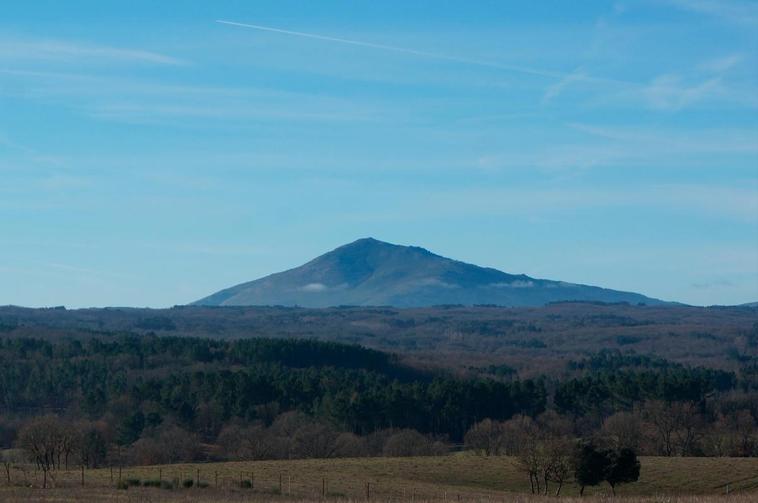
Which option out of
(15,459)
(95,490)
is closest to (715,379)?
(15,459)

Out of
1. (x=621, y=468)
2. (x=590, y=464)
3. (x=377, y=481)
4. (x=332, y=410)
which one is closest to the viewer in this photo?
(x=590, y=464)

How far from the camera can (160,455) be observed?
85.1 metres

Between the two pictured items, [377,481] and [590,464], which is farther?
[377,481]

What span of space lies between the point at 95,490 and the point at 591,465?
84.7 ft

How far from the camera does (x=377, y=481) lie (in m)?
59.6

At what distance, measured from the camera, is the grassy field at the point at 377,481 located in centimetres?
4381

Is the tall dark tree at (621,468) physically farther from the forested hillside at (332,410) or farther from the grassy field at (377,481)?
the forested hillside at (332,410)

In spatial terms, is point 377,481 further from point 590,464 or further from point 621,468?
point 621,468

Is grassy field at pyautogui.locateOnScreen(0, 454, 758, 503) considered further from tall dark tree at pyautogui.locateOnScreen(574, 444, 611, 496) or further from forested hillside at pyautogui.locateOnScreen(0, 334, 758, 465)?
forested hillside at pyautogui.locateOnScreen(0, 334, 758, 465)

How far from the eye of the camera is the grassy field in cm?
4381

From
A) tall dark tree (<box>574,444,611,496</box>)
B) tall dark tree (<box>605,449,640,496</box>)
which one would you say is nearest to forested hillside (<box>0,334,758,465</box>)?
tall dark tree (<box>605,449,640,496</box>)

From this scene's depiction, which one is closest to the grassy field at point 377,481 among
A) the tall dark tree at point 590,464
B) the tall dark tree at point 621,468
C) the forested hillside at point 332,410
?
the tall dark tree at point 621,468

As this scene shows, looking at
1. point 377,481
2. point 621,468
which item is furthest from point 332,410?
point 621,468

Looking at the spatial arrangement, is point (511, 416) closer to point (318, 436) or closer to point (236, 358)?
point (318, 436)
